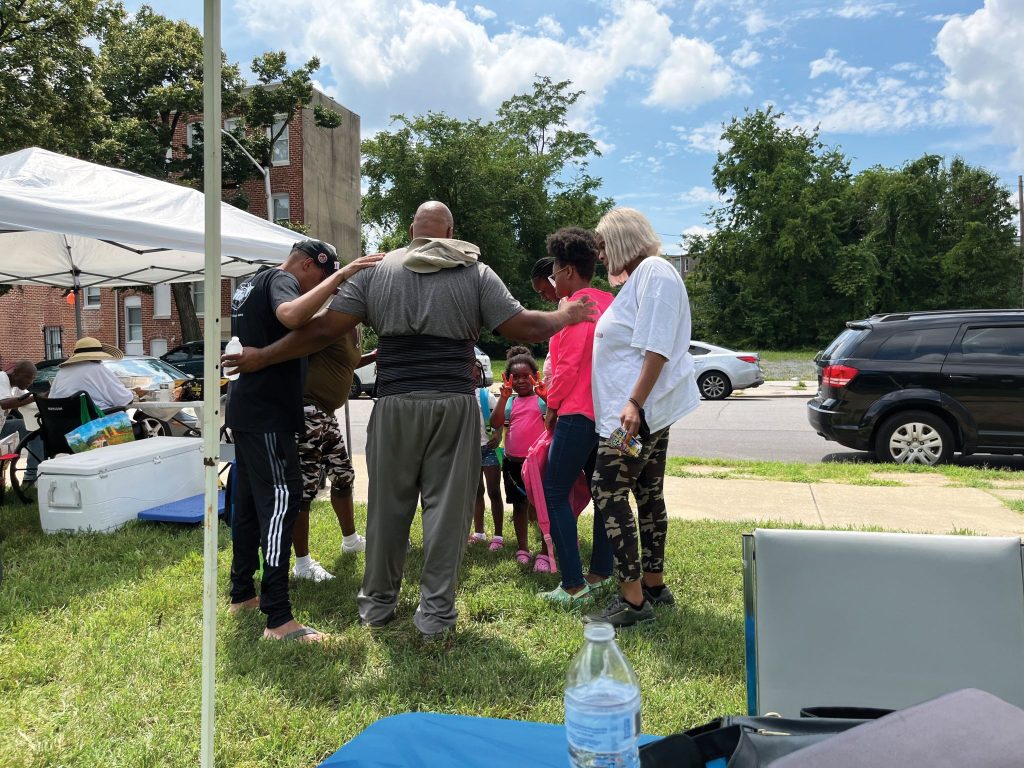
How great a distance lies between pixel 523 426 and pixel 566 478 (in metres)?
0.95

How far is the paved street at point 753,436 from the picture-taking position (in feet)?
31.7

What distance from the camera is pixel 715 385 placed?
57.8 ft

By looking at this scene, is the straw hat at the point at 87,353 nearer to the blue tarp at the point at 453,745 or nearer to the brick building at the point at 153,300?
the blue tarp at the point at 453,745

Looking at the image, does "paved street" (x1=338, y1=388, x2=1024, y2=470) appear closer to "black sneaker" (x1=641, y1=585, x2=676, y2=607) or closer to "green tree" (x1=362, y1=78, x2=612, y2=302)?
"black sneaker" (x1=641, y1=585, x2=676, y2=607)

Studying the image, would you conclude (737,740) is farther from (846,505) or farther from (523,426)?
(846,505)

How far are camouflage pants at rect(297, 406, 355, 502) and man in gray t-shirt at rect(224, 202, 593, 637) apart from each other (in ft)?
3.31

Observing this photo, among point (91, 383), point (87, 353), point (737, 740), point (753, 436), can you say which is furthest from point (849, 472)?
point (87, 353)

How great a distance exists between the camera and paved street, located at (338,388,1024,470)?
9666 mm

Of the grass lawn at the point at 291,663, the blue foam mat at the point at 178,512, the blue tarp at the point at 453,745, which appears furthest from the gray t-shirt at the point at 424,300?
the blue foam mat at the point at 178,512

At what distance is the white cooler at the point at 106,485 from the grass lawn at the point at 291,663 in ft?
2.76

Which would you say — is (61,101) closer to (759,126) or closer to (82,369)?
(82,369)

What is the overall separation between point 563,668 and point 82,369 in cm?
567

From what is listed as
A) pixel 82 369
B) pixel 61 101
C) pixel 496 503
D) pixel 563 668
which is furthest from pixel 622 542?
pixel 61 101

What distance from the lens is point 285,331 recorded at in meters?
3.52
